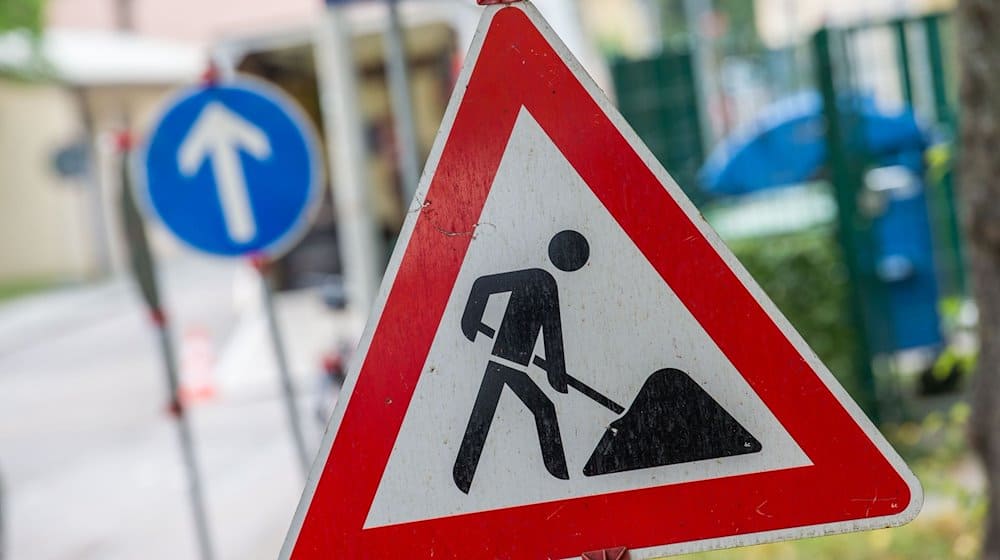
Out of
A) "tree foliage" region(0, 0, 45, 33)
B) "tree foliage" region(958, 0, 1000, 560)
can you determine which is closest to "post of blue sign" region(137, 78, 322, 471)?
"tree foliage" region(958, 0, 1000, 560)

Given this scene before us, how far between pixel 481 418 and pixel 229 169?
3528mm

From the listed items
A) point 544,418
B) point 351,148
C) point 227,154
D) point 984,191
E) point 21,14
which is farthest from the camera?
point 21,14

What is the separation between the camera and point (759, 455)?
197cm

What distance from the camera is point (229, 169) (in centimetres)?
527

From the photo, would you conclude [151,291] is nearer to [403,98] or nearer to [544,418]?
[403,98]

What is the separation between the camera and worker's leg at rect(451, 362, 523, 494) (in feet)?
6.47

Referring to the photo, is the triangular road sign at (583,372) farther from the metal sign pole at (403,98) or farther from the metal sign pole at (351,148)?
the metal sign pole at (351,148)

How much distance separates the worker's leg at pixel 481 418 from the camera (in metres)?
1.97

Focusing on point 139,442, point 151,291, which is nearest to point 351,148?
point 151,291

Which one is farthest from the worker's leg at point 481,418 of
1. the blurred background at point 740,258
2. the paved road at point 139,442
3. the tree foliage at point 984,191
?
the paved road at point 139,442

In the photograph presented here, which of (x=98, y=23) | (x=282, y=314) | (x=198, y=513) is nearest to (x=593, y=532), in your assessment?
(x=198, y=513)

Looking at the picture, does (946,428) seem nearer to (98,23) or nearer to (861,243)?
(861,243)

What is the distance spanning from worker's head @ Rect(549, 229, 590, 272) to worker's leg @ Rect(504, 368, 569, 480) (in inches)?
7.1

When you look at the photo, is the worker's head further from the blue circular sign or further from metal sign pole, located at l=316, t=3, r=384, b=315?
metal sign pole, located at l=316, t=3, r=384, b=315
